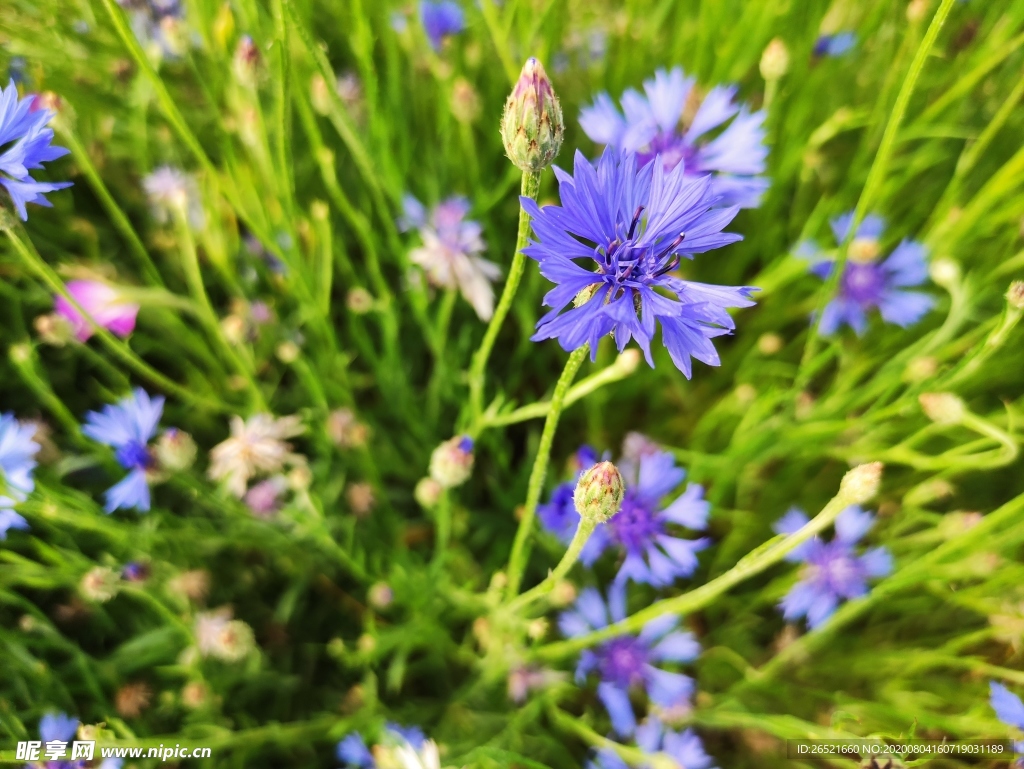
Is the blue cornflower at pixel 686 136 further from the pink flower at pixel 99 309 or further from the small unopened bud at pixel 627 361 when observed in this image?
the pink flower at pixel 99 309

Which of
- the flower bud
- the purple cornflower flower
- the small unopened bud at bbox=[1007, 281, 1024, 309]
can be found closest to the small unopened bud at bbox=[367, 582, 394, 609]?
the purple cornflower flower

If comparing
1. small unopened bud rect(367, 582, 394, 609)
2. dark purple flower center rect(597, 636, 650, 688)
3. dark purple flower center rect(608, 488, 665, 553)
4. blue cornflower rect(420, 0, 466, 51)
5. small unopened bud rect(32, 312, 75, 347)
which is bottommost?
dark purple flower center rect(597, 636, 650, 688)

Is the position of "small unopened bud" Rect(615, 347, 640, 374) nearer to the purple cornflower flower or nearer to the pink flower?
the purple cornflower flower

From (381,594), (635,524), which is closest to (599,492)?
(635,524)

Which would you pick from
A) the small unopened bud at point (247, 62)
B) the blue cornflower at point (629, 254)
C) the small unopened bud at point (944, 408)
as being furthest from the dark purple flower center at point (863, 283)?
the small unopened bud at point (247, 62)

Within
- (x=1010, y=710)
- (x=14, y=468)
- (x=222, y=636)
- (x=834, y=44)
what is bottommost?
(x=1010, y=710)

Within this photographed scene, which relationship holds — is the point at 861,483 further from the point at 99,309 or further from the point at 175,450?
the point at 99,309
